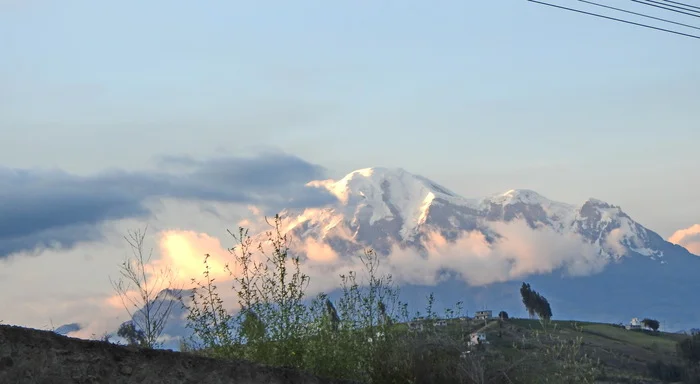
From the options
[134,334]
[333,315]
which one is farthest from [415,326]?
[134,334]

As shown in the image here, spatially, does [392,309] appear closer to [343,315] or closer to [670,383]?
[343,315]

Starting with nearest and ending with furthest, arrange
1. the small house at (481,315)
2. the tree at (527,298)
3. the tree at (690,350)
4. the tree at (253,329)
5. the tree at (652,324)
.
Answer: the tree at (253,329)
the small house at (481,315)
the tree at (690,350)
the tree at (527,298)
the tree at (652,324)

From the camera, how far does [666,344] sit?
414 ft

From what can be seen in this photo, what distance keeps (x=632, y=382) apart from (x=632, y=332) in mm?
77461

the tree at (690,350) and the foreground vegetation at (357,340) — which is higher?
the tree at (690,350)

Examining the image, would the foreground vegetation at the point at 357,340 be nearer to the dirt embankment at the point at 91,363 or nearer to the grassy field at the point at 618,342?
the dirt embankment at the point at 91,363

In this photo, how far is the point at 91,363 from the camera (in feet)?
49.6

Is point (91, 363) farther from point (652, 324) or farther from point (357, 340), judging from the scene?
point (652, 324)

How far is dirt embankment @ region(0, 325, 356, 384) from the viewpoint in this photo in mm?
14500

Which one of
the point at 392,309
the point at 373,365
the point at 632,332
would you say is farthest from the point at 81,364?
the point at 632,332

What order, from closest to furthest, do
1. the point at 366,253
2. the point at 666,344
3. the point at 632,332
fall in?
the point at 366,253, the point at 666,344, the point at 632,332

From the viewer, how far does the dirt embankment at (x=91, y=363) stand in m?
14.5

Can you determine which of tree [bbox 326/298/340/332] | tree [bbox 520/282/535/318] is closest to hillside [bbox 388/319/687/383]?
tree [bbox 326/298/340/332]

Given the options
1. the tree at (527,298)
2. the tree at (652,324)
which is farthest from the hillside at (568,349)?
the tree at (652,324)
